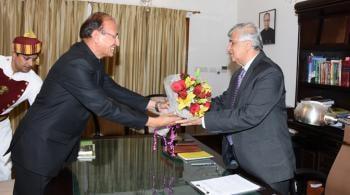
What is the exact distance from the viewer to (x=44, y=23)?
446 centimetres

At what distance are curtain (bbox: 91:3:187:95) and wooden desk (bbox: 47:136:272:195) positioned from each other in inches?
105

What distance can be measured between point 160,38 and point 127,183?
354cm

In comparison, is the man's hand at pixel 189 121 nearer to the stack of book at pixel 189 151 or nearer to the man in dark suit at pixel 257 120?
the man in dark suit at pixel 257 120

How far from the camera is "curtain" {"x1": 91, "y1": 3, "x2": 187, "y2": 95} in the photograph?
479 cm

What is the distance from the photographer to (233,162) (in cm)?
214

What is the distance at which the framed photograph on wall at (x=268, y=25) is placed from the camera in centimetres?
449

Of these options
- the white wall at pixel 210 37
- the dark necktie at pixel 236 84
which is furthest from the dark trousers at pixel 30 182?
the white wall at pixel 210 37

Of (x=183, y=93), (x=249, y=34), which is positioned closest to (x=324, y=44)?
(x=249, y=34)

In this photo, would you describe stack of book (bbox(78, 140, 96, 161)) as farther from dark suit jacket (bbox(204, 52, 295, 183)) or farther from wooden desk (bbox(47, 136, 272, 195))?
dark suit jacket (bbox(204, 52, 295, 183))

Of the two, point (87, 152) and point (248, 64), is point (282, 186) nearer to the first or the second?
point (248, 64)

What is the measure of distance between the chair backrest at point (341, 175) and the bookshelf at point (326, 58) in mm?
1384

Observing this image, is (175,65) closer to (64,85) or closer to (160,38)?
(160,38)

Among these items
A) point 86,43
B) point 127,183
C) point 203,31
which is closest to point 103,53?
point 86,43

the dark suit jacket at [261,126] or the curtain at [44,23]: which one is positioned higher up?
the curtain at [44,23]
